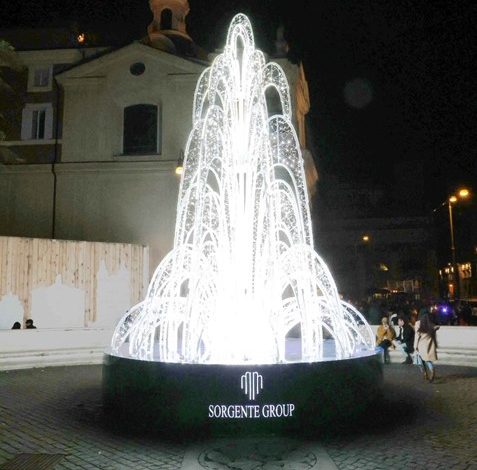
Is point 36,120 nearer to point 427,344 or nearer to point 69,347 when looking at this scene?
point 69,347

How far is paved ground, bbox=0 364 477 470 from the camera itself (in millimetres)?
6836

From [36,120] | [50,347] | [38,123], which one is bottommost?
[50,347]

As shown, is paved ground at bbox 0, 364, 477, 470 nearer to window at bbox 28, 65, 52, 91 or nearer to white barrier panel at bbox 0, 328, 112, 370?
white barrier panel at bbox 0, 328, 112, 370

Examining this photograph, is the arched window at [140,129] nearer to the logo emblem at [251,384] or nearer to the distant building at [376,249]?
the logo emblem at [251,384]

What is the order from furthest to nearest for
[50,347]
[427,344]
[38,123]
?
[38,123], [50,347], [427,344]

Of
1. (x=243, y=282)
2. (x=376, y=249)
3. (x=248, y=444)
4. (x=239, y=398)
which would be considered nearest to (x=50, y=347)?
(x=243, y=282)

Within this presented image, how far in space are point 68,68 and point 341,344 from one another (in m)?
24.3

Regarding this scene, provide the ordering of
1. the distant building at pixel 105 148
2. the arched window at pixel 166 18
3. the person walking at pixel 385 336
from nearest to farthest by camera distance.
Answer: the person walking at pixel 385 336, the distant building at pixel 105 148, the arched window at pixel 166 18

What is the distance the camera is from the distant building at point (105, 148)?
90.2ft

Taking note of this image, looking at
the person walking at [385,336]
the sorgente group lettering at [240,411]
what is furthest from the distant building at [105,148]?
the sorgente group lettering at [240,411]

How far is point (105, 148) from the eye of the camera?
28281 millimetres

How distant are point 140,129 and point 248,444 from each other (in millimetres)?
23538

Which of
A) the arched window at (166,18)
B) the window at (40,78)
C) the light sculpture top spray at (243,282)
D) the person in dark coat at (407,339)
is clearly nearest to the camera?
the light sculpture top spray at (243,282)

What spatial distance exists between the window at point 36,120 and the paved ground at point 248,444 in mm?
21533
